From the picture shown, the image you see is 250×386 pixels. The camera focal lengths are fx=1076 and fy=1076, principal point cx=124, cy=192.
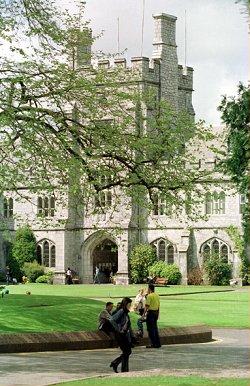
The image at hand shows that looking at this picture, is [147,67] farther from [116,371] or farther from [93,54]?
[116,371]

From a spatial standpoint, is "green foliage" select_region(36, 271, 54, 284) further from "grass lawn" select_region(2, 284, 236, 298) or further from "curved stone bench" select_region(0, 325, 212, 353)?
"curved stone bench" select_region(0, 325, 212, 353)

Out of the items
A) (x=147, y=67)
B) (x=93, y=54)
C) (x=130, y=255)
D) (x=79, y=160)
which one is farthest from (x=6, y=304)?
(x=147, y=67)

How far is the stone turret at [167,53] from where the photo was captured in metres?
83.1

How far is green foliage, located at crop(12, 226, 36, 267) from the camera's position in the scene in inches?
3159

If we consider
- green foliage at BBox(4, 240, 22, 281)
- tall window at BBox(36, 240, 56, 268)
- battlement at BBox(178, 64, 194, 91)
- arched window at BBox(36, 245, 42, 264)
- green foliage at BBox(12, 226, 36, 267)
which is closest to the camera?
green foliage at BBox(4, 240, 22, 281)

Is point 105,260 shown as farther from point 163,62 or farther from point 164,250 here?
point 163,62

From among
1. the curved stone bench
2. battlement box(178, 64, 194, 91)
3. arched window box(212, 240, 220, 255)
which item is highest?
battlement box(178, 64, 194, 91)

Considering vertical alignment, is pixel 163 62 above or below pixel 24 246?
above

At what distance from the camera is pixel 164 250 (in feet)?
256

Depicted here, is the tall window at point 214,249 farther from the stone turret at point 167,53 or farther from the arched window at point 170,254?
the stone turret at point 167,53

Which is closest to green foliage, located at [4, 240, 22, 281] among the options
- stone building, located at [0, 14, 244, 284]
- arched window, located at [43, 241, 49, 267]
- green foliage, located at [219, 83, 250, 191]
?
stone building, located at [0, 14, 244, 284]

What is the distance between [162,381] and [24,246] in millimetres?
63392

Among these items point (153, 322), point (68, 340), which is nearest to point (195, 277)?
point (153, 322)

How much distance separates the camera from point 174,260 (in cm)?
7662
